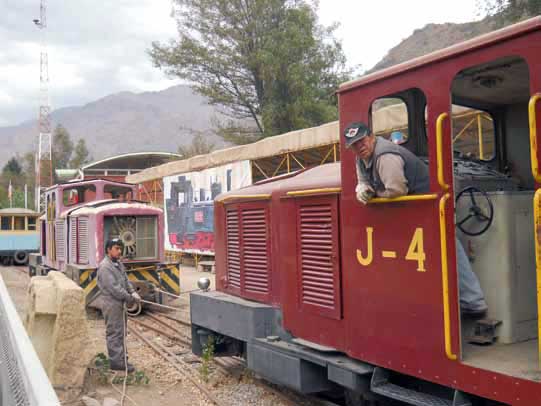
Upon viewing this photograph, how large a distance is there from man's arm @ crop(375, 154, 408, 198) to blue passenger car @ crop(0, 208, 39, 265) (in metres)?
25.6

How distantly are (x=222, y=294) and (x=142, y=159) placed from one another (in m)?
36.8

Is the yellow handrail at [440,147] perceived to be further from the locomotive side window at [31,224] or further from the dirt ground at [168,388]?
the locomotive side window at [31,224]

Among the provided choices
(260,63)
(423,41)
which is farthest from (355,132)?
(423,41)

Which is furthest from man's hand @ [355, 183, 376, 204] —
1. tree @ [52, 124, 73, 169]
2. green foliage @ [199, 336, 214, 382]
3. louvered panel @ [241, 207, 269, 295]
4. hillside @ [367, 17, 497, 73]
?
tree @ [52, 124, 73, 169]

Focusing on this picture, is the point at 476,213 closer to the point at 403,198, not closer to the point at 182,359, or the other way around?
the point at 403,198

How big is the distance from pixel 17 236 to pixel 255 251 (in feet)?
78.4

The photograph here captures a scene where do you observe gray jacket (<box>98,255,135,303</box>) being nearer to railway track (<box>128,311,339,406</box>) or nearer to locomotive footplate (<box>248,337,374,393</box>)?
railway track (<box>128,311,339,406</box>)

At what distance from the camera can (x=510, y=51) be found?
3260 millimetres

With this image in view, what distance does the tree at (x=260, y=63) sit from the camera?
82.5 feet

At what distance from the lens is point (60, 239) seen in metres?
14.0

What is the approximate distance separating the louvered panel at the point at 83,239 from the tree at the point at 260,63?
14.1 meters

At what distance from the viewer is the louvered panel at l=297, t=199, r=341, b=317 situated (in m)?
4.65

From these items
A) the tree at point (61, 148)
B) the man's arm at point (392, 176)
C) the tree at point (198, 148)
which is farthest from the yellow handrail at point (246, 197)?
the tree at point (61, 148)

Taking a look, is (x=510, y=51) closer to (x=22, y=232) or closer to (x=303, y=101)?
(x=303, y=101)
